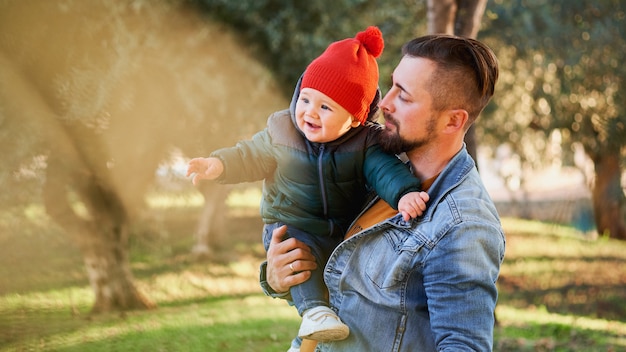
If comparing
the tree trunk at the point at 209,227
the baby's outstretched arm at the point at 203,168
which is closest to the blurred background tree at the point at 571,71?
the tree trunk at the point at 209,227

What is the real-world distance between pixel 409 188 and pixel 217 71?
7130 mm

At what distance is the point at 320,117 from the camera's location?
7.40 ft

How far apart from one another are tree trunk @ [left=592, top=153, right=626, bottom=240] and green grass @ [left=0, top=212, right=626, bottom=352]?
1.49ft

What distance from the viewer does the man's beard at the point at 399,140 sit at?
84.3 inches

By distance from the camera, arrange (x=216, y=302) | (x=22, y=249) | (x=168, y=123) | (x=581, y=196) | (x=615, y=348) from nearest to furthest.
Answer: (x=615, y=348)
(x=22, y=249)
(x=168, y=123)
(x=216, y=302)
(x=581, y=196)

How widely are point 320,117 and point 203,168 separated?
0.40 m

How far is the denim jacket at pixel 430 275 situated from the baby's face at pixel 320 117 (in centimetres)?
35

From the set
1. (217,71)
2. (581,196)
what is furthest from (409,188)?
(581,196)

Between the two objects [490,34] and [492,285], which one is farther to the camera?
[490,34]

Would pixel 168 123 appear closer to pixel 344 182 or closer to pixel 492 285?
pixel 344 182

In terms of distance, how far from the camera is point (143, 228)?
9227 mm

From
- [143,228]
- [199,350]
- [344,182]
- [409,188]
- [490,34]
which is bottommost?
[409,188]

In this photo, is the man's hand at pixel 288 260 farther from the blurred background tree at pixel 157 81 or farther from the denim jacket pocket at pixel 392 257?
the blurred background tree at pixel 157 81

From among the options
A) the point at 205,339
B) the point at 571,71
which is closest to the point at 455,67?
the point at 205,339
